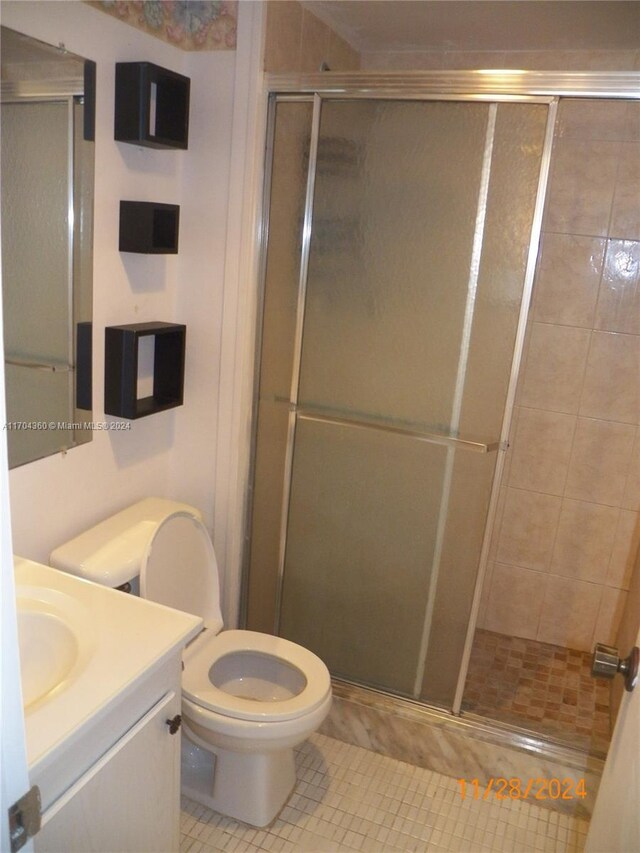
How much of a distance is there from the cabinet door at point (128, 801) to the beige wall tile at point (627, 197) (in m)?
2.11

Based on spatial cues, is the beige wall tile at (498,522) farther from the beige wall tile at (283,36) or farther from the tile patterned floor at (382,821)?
the beige wall tile at (283,36)

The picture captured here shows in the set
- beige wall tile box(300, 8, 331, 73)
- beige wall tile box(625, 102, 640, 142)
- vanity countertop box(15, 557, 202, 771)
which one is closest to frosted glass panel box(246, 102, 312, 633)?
beige wall tile box(300, 8, 331, 73)

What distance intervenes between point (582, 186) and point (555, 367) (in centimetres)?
65

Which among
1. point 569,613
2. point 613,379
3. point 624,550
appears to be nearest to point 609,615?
point 569,613

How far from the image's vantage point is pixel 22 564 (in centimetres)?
162

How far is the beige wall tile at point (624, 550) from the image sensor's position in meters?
2.71

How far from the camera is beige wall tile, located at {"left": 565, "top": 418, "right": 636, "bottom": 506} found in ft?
8.72

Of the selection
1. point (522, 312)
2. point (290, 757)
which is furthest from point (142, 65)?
point (290, 757)

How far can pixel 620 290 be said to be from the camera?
2541mm

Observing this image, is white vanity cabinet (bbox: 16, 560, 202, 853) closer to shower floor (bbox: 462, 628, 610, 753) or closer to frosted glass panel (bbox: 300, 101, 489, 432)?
frosted glass panel (bbox: 300, 101, 489, 432)

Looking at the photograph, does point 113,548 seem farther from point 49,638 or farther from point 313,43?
point 313,43

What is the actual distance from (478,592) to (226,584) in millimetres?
868

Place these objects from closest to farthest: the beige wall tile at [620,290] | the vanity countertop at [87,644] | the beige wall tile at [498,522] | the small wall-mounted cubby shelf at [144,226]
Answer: the vanity countertop at [87,644], the small wall-mounted cubby shelf at [144,226], the beige wall tile at [620,290], the beige wall tile at [498,522]

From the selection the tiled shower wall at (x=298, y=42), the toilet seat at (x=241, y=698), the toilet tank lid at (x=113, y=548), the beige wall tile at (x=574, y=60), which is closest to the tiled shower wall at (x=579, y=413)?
the beige wall tile at (x=574, y=60)
